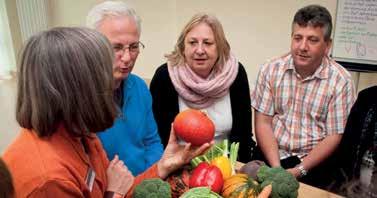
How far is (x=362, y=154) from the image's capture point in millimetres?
1777

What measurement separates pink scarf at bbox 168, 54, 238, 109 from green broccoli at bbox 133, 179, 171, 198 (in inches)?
36.1

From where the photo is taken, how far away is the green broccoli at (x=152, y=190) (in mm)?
1099

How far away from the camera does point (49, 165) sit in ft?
2.74

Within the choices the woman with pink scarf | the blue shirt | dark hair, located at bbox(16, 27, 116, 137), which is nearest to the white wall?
the woman with pink scarf

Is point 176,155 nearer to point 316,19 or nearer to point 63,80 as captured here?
point 63,80

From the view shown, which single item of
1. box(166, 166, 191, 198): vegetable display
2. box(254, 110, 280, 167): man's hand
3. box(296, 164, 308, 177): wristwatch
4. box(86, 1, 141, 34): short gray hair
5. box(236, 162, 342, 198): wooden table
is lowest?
box(296, 164, 308, 177): wristwatch

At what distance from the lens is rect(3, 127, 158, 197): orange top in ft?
2.68

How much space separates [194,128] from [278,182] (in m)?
0.32

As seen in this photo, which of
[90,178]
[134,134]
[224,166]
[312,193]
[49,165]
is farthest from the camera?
[134,134]

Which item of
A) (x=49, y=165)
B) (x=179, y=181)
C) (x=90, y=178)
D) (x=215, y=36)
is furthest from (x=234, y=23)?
(x=49, y=165)

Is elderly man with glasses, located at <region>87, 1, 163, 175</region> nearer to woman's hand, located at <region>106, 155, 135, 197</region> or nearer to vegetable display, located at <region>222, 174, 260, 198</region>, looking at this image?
woman's hand, located at <region>106, 155, 135, 197</region>

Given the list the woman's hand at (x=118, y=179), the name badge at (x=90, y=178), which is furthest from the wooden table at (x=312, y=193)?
the name badge at (x=90, y=178)

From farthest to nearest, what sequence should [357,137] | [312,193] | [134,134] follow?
[357,137] → [134,134] → [312,193]

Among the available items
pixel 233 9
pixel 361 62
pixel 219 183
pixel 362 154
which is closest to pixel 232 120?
pixel 362 154
